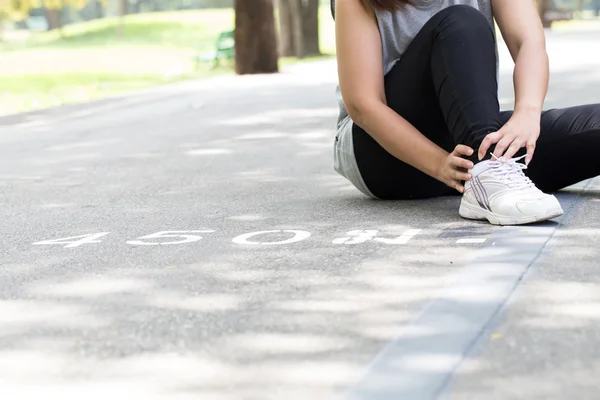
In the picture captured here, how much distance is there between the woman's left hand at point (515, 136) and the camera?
439 centimetres

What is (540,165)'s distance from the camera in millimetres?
5008

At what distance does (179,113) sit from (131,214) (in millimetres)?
7244

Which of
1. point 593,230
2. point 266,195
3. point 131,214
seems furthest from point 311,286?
point 266,195

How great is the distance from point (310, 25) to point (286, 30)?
942 millimetres

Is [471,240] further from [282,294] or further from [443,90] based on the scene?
[282,294]

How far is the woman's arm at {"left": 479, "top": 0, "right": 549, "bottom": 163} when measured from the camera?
4414mm

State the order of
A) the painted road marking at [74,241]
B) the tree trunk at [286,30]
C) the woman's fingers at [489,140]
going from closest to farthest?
1. the woman's fingers at [489,140]
2. the painted road marking at [74,241]
3. the tree trunk at [286,30]

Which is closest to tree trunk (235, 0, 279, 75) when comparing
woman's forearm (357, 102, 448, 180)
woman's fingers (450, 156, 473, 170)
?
woman's forearm (357, 102, 448, 180)

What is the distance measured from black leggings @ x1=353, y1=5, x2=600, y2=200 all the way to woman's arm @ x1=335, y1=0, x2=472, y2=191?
121mm

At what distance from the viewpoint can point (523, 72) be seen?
473 centimetres

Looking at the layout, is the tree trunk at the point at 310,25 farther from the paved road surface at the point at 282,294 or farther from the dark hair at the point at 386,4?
the dark hair at the point at 386,4

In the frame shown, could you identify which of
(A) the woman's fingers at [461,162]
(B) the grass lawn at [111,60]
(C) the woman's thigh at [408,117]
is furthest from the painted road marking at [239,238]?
(B) the grass lawn at [111,60]

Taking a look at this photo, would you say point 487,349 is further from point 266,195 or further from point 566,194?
point 266,195

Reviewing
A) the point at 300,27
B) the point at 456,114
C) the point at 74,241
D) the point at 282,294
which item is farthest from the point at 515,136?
the point at 300,27
